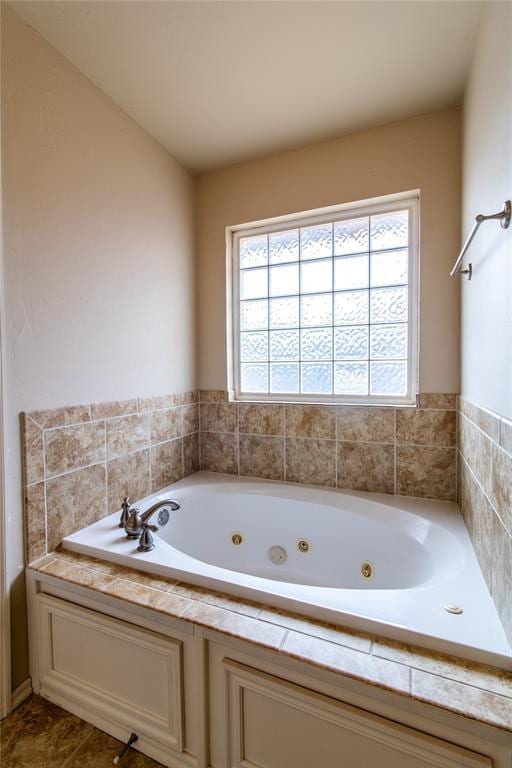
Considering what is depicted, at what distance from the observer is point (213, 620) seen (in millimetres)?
920

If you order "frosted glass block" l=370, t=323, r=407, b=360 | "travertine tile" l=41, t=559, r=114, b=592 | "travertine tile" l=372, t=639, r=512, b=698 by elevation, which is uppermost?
"frosted glass block" l=370, t=323, r=407, b=360

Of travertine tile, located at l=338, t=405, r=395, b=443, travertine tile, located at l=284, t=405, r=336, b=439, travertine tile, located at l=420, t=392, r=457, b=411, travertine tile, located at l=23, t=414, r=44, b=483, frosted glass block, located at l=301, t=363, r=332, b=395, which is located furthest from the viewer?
frosted glass block, located at l=301, t=363, r=332, b=395

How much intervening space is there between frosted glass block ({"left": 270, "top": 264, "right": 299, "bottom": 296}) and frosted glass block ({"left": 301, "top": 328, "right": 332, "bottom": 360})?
292mm

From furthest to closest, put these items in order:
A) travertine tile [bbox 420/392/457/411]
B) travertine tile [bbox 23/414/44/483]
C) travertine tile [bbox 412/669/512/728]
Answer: travertine tile [bbox 420/392/457/411], travertine tile [bbox 23/414/44/483], travertine tile [bbox 412/669/512/728]

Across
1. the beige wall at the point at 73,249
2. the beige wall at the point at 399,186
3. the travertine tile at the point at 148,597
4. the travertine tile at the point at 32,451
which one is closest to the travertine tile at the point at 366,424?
the beige wall at the point at 399,186

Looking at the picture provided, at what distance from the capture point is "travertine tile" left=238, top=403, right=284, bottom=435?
2055 millimetres

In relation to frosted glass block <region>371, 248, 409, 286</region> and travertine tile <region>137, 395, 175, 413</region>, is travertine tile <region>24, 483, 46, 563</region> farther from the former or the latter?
frosted glass block <region>371, 248, 409, 286</region>

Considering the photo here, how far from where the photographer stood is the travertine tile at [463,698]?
2.16 ft

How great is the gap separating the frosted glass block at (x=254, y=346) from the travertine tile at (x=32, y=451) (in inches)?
51.6

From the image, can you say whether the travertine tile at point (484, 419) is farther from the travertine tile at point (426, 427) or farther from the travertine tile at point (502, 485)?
the travertine tile at point (426, 427)

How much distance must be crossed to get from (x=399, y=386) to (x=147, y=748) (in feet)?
6.03

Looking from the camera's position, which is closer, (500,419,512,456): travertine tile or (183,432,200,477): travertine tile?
(500,419,512,456): travertine tile

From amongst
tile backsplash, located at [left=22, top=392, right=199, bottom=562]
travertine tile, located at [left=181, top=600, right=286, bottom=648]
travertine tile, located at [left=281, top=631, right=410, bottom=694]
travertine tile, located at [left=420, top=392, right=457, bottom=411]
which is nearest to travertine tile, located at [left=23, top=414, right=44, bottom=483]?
tile backsplash, located at [left=22, top=392, right=199, bottom=562]

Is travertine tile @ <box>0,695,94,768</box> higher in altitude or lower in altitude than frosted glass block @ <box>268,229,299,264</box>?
lower
